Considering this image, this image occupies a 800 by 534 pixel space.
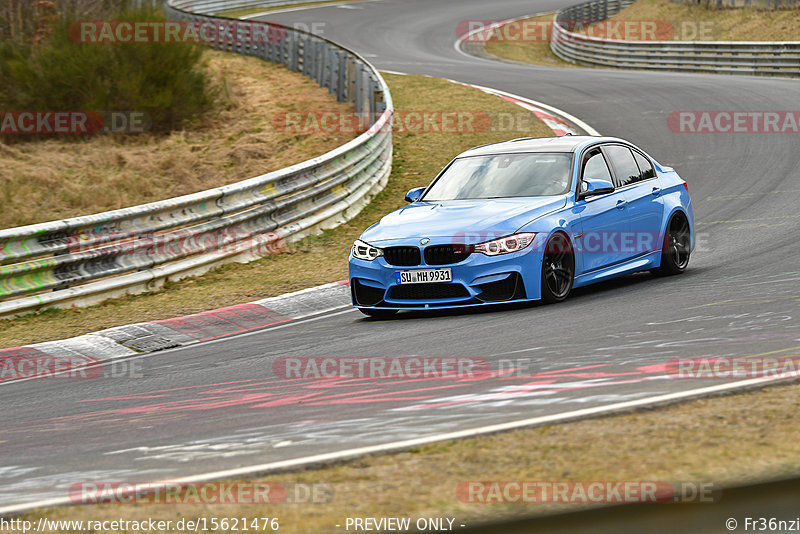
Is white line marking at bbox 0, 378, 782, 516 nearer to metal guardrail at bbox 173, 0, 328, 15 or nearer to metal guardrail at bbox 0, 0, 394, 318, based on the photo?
metal guardrail at bbox 0, 0, 394, 318

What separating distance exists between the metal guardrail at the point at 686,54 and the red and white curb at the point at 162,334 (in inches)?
858

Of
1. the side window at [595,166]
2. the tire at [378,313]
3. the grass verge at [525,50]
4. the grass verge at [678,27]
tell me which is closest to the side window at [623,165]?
the side window at [595,166]

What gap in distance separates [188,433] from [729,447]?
2.98 m

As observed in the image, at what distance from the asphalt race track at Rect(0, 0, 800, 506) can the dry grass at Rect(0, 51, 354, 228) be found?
27.1ft

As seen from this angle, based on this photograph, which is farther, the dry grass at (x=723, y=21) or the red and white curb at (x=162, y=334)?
the dry grass at (x=723, y=21)

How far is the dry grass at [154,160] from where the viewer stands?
17609 mm

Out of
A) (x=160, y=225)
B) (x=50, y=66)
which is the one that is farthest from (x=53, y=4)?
(x=160, y=225)

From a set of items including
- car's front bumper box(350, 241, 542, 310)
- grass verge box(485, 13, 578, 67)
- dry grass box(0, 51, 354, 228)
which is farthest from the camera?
grass verge box(485, 13, 578, 67)

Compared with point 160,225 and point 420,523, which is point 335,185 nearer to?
point 160,225

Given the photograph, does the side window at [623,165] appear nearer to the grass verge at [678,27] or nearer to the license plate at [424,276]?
the license plate at [424,276]

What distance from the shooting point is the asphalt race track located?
5.48 metres

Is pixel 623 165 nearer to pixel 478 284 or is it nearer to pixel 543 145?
pixel 543 145

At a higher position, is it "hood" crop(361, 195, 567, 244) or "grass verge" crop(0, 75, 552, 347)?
"hood" crop(361, 195, 567, 244)

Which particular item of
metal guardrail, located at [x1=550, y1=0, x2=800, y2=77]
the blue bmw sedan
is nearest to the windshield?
the blue bmw sedan
